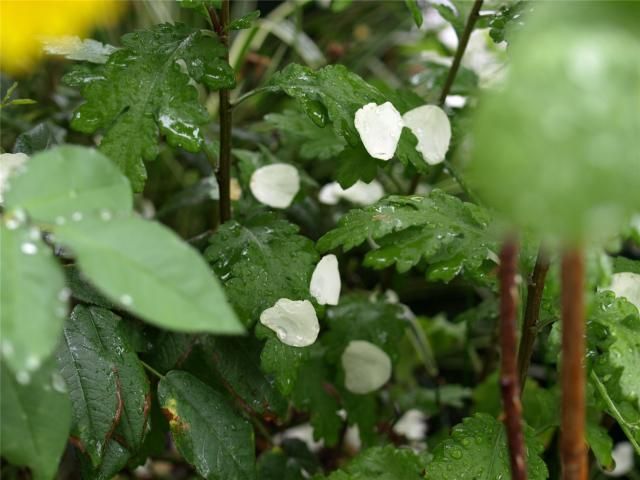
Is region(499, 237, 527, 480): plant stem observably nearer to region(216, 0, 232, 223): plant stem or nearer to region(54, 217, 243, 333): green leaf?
region(54, 217, 243, 333): green leaf

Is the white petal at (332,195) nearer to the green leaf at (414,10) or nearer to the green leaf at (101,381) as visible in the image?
the green leaf at (414,10)

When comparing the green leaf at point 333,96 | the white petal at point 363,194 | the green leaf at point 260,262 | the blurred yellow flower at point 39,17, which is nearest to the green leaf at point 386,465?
the green leaf at point 260,262

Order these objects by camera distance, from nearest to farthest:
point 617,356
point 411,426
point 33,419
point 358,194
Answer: point 33,419
point 617,356
point 358,194
point 411,426

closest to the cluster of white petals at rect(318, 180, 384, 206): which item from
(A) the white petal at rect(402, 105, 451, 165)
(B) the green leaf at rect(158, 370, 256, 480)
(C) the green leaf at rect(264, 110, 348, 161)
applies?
(C) the green leaf at rect(264, 110, 348, 161)

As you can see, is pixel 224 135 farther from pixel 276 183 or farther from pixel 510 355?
pixel 510 355

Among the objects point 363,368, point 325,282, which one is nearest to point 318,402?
point 363,368

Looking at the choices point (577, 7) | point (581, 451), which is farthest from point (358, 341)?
point (577, 7)
